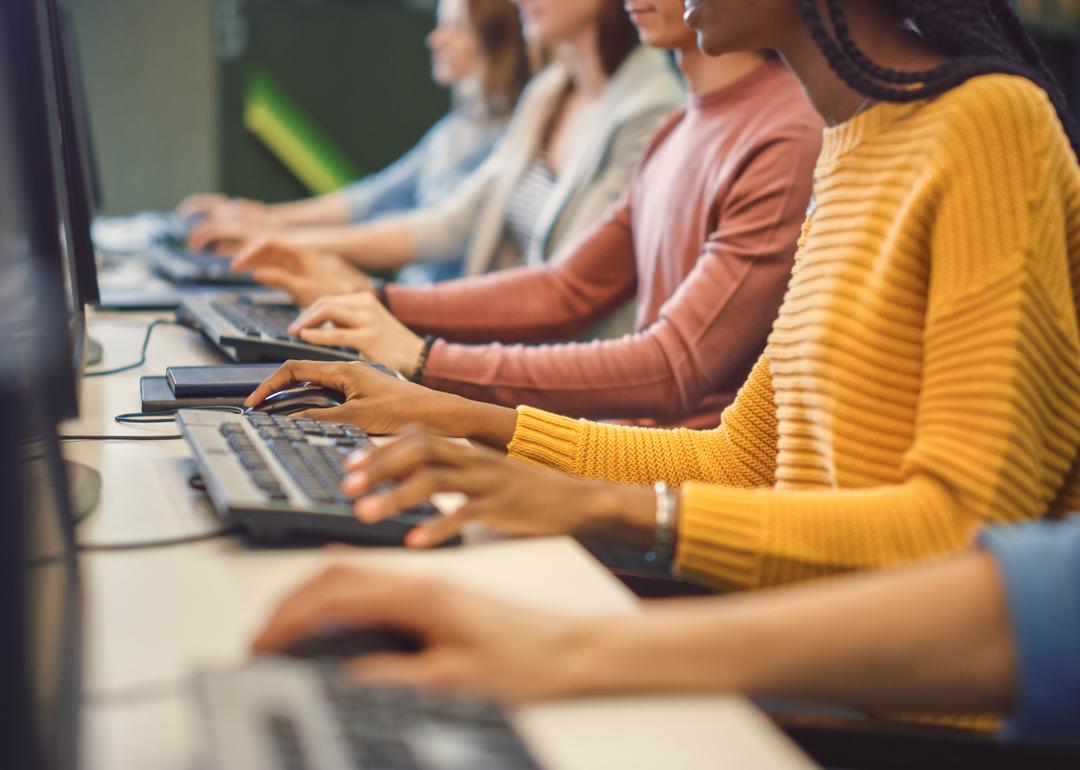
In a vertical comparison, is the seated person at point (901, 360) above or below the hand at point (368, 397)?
above

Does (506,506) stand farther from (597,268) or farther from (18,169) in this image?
(597,268)

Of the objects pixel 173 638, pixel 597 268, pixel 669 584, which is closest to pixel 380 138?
pixel 597 268

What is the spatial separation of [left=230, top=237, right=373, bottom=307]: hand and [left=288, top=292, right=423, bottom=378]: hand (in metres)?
0.26

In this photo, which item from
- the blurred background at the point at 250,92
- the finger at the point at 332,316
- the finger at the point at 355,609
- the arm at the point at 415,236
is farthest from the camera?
the blurred background at the point at 250,92

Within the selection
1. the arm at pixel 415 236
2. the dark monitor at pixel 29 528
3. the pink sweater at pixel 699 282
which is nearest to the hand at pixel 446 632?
the dark monitor at pixel 29 528

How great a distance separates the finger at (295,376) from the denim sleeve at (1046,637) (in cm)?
71

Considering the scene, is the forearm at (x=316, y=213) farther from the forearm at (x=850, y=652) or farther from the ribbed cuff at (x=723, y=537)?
the forearm at (x=850, y=652)

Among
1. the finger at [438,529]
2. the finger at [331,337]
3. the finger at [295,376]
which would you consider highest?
the finger at [438,529]

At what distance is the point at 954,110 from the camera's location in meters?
0.83

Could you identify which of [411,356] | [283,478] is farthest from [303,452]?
[411,356]

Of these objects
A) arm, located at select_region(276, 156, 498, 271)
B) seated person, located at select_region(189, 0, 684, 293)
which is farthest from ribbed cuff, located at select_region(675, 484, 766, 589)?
arm, located at select_region(276, 156, 498, 271)

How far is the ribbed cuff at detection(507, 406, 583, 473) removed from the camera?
1.05 meters

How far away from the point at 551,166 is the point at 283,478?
5.14ft

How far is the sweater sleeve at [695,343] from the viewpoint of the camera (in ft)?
4.25
